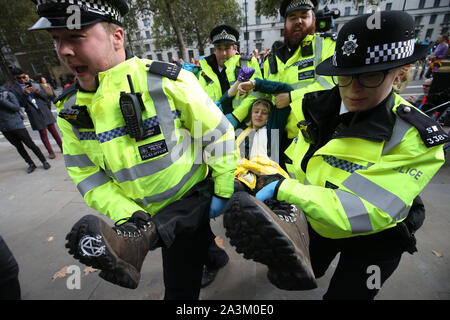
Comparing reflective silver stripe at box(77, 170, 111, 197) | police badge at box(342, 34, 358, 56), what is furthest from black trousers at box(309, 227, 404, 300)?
reflective silver stripe at box(77, 170, 111, 197)

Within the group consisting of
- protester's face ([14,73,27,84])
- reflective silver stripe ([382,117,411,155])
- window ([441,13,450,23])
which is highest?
window ([441,13,450,23])

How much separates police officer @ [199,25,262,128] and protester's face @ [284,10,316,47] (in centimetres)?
59

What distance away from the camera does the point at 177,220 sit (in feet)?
4.03

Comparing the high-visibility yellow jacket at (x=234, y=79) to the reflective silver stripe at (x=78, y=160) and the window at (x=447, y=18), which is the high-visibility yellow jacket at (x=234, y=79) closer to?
the reflective silver stripe at (x=78, y=160)

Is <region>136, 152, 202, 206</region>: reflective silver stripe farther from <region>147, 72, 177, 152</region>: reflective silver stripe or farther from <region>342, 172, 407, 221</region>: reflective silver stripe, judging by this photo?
<region>342, 172, 407, 221</region>: reflective silver stripe

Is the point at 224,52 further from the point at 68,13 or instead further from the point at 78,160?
the point at 78,160

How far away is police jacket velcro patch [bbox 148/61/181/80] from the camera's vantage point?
114 centimetres

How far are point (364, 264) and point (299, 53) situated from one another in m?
1.92

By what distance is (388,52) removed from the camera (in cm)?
95

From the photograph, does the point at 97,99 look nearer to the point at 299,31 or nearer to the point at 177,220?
the point at 177,220

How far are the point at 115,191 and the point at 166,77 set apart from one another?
2.53 ft

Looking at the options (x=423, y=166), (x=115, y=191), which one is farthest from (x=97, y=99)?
(x=423, y=166)

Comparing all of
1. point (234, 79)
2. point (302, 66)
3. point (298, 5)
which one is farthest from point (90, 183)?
point (298, 5)
